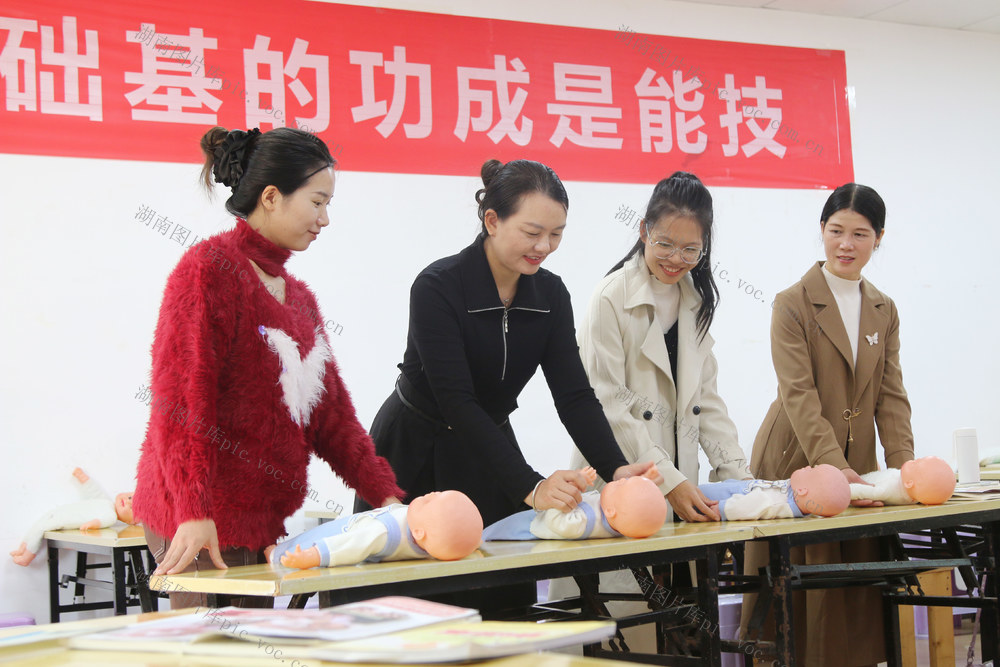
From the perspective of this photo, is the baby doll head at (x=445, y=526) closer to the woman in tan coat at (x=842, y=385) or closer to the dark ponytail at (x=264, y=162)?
the dark ponytail at (x=264, y=162)

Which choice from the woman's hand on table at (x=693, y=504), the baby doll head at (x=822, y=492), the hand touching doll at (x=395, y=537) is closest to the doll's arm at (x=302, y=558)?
the hand touching doll at (x=395, y=537)

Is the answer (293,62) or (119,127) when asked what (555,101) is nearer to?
(293,62)

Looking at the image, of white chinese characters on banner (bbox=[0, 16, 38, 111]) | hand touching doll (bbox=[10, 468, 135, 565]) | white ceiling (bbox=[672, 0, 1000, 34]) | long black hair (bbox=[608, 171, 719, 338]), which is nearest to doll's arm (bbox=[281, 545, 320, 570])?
long black hair (bbox=[608, 171, 719, 338])

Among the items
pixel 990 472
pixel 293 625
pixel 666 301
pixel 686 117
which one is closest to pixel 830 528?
pixel 666 301

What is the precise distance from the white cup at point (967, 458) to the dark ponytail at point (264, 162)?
85.4 inches

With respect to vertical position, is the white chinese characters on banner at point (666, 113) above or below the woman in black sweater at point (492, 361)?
above

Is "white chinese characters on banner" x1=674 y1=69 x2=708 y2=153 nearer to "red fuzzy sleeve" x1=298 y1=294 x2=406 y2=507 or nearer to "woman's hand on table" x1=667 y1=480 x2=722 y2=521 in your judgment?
"woman's hand on table" x1=667 y1=480 x2=722 y2=521

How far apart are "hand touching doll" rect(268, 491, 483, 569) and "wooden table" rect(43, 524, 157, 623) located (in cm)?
160

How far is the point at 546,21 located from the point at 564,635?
4.02m

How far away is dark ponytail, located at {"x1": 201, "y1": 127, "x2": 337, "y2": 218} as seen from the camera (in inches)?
68.6

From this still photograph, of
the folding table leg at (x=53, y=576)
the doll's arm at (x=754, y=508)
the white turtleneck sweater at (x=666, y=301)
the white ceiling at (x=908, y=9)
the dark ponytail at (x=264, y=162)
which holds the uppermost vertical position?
the white ceiling at (x=908, y=9)

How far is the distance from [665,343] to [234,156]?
1.27 meters

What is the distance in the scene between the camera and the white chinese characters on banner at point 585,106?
171 inches

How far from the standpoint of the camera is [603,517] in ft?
6.19
